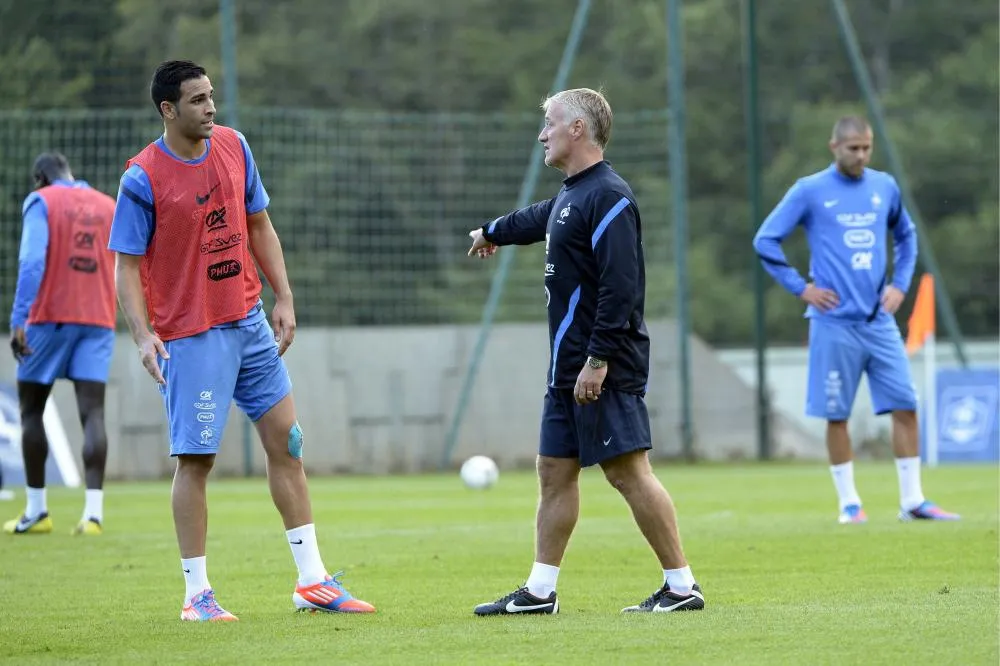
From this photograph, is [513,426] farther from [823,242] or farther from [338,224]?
[823,242]

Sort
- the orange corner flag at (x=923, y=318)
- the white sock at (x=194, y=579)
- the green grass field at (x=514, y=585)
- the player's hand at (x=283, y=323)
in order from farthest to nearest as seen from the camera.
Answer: the orange corner flag at (x=923, y=318) < the player's hand at (x=283, y=323) < the white sock at (x=194, y=579) < the green grass field at (x=514, y=585)

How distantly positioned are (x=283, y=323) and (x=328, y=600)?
3.71ft

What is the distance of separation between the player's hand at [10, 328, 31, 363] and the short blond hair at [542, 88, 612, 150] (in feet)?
17.9

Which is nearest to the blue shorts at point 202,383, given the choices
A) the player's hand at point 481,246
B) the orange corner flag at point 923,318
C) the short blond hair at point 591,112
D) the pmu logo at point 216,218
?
the pmu logo at point 216,218

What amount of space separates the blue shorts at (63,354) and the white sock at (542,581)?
17.9ft

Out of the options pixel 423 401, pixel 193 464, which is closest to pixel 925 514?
pixel 193 464

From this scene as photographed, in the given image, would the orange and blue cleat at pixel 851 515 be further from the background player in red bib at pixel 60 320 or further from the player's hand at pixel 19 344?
the player's hand at pixel 19 344

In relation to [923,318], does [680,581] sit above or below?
below

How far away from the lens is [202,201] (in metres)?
6.48

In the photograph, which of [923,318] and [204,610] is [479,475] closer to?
[923,318]

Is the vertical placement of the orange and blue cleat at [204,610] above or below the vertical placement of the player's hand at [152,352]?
below

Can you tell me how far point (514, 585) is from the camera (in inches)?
291

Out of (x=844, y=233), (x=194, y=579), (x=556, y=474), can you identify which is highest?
(x=844, y=233)

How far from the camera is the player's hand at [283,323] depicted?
266 inches
